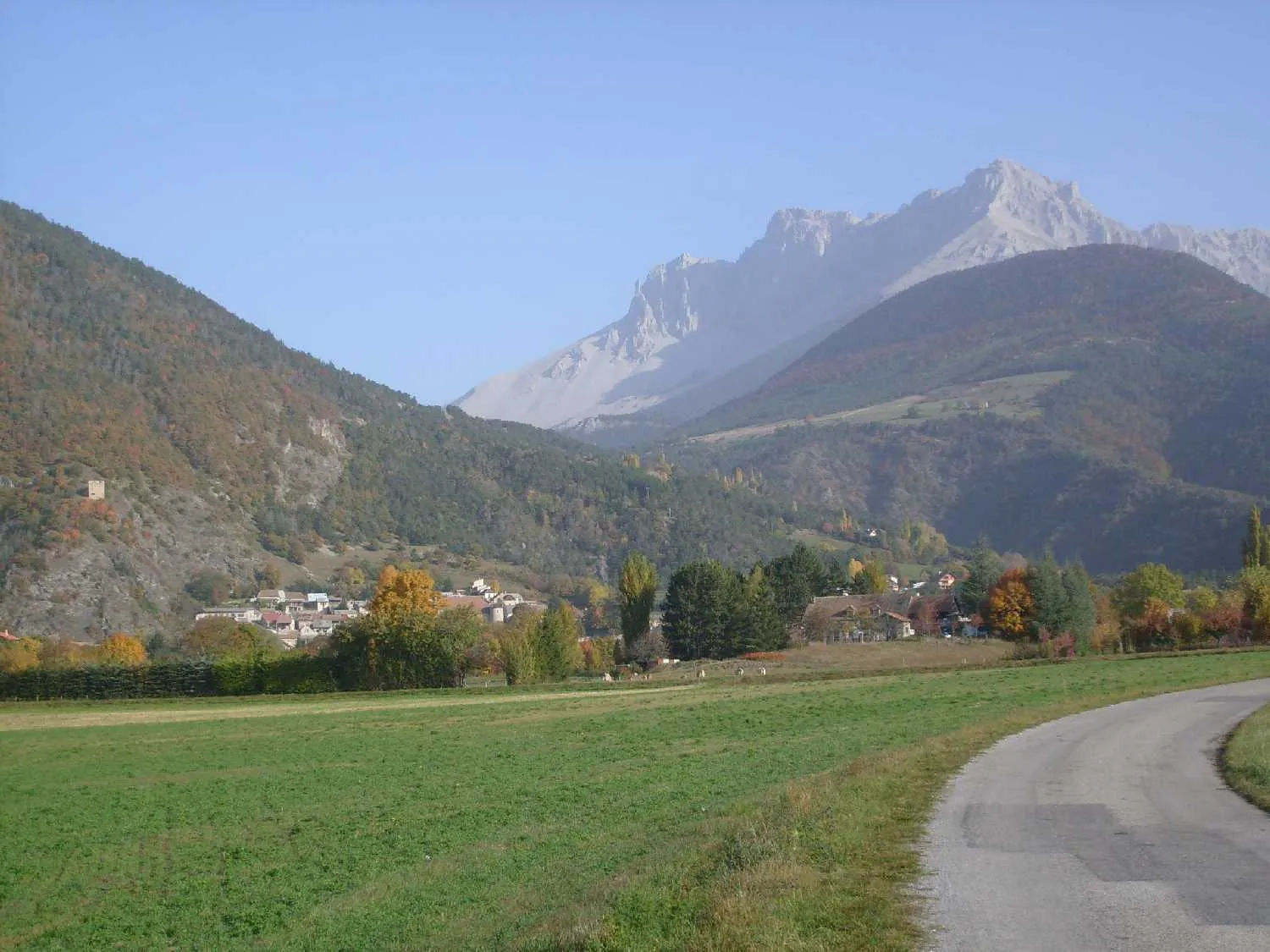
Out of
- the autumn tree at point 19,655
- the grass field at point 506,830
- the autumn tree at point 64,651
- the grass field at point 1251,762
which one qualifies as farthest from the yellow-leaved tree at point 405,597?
the grass field at point 1251,762

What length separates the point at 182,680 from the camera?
291 ft

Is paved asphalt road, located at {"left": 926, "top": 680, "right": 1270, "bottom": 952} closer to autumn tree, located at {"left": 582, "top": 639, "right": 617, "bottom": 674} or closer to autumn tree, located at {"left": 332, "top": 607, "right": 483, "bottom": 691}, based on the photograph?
autumn tree, located at {"left": 332, "top": 607, "right": 483, "bottom": 691}

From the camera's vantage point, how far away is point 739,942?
37.4 ft

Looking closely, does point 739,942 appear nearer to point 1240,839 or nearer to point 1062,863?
point 1062,863

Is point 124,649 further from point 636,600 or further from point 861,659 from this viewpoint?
point 861,659

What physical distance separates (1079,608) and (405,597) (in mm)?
57187

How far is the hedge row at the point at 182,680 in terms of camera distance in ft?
288

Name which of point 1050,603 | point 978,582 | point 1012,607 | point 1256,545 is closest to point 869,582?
point 978,582

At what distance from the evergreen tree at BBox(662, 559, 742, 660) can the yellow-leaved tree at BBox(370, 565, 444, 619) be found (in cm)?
2035

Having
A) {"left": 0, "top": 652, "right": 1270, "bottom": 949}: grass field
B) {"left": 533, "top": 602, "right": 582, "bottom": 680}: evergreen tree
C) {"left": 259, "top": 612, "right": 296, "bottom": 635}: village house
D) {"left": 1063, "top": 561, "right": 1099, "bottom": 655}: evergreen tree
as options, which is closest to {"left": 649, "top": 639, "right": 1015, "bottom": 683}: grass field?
{"left": 1063, "top": 561, "right": 1099, "bottom": 655}: evergreen tree

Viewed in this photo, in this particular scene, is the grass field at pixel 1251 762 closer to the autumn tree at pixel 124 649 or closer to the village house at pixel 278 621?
the autumn tree at pixel 124 649

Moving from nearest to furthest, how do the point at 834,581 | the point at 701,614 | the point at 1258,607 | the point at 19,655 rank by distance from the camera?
the point at 1258,607, the point at 701,614, the point at 19,655, the point at 834,581

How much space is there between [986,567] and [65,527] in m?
131

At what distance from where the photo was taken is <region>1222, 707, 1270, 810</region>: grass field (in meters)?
20.1
